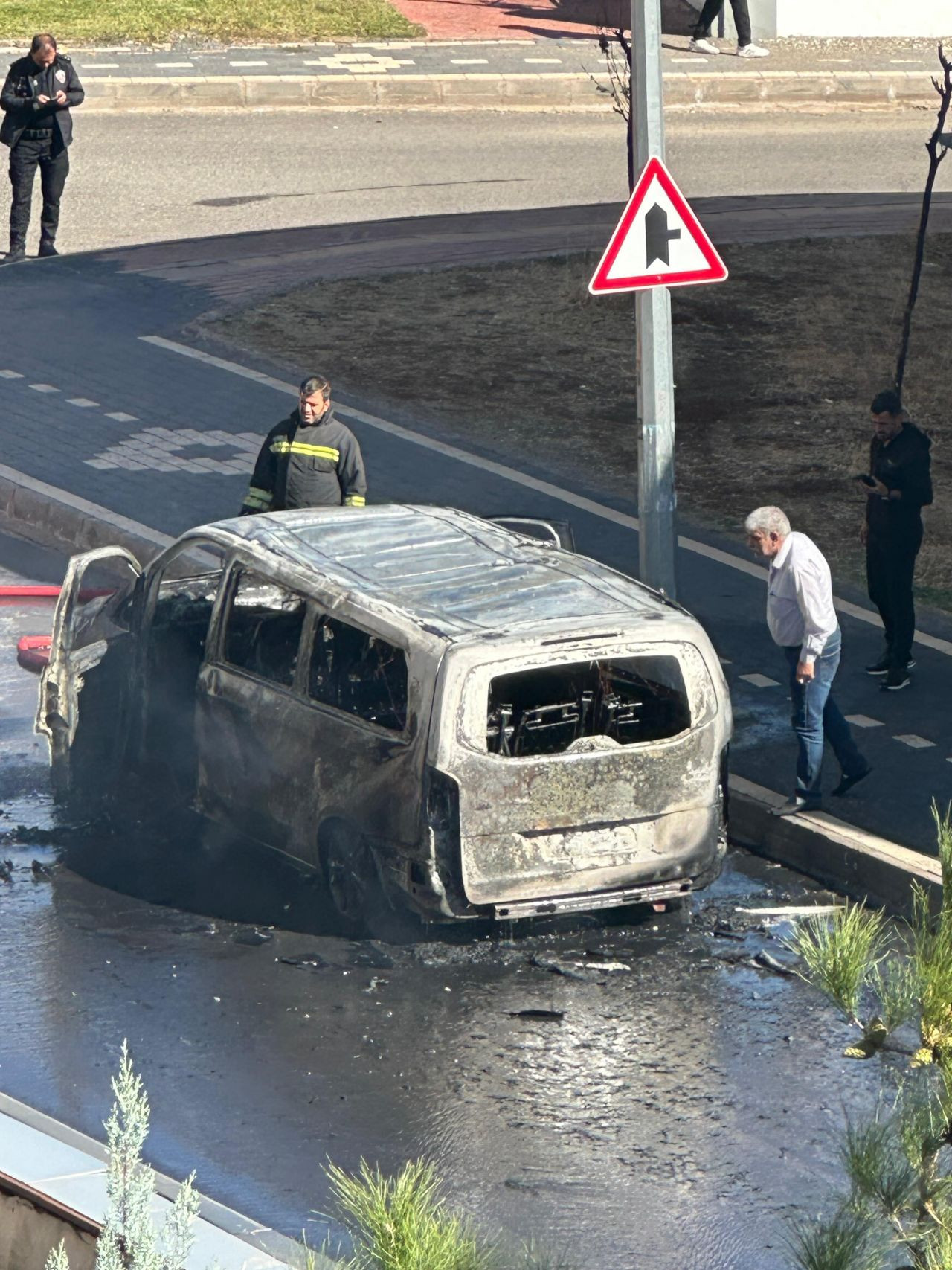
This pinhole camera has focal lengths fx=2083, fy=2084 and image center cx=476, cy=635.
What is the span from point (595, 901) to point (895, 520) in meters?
3.72

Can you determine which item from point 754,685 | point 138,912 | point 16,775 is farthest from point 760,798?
point 16,775

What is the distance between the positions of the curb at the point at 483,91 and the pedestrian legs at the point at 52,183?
6427 millimetres

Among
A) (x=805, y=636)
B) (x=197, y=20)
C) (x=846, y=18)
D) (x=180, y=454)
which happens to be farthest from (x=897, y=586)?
(x=197, y=20)

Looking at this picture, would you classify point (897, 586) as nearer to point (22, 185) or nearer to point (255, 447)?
point (255, 447)

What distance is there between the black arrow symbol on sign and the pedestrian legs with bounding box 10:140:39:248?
9.90m

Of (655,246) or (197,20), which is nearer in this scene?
(655,246)

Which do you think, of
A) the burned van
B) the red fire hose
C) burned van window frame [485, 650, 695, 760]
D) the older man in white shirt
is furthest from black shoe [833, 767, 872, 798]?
the red fire hose

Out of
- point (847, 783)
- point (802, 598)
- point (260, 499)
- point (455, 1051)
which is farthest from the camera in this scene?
point (260, 499)

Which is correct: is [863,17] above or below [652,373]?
above

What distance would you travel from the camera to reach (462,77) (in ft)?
87.0

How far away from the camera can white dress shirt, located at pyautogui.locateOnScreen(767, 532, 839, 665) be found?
1002 centimetres

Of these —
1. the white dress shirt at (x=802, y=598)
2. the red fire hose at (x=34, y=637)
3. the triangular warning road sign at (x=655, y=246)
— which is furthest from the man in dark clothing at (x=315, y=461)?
the white dress shirt at (x=802, y=598)

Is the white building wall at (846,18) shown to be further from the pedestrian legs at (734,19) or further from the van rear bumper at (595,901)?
the van rear bumper at (595,901)

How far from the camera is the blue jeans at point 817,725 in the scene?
396 inches
